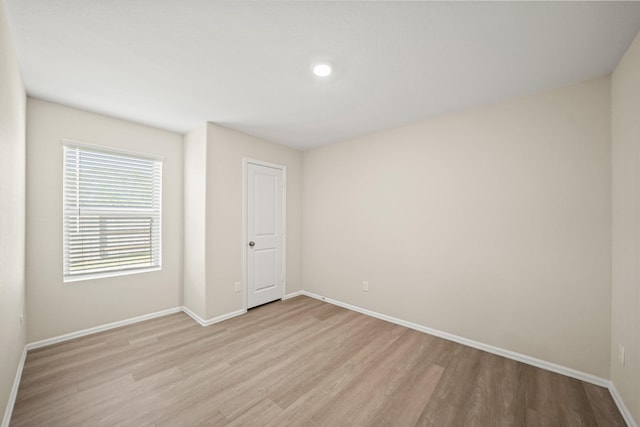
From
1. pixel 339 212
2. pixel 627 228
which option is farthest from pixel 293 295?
pixel 627 228

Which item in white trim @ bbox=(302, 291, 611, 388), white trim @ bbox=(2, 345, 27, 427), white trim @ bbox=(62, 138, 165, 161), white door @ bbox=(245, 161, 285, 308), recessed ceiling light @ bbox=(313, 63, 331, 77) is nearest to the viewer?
white trim @ bbox=(2, 345, 27, 427)

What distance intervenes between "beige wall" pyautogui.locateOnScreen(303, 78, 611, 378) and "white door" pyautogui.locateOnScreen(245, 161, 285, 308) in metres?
1.13

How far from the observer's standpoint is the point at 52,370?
6.76 ft

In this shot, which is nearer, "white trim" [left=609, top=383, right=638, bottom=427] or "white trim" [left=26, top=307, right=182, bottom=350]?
"white trim" [left=609, top=383, right=638, bottom=427]

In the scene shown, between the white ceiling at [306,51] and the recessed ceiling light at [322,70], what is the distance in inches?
2.6

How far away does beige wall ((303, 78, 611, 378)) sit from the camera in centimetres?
197

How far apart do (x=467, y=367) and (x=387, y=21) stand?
2.75m

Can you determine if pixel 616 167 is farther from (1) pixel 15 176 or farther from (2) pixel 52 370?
(2) pixel 52 370

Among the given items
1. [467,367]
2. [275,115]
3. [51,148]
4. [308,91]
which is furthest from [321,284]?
[51,148]

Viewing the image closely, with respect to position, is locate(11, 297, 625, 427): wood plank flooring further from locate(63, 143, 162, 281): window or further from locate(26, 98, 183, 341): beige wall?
locate(63, 143, 162, 281): window

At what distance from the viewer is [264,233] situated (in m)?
3.71

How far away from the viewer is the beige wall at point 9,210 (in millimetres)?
1414

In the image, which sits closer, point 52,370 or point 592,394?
point 592,394

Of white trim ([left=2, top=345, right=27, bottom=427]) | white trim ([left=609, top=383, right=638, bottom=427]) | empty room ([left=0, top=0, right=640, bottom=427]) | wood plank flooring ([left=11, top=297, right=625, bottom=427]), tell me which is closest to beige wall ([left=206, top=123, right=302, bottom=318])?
empty room ([left=0, top=0, right=640, bottom=427])
